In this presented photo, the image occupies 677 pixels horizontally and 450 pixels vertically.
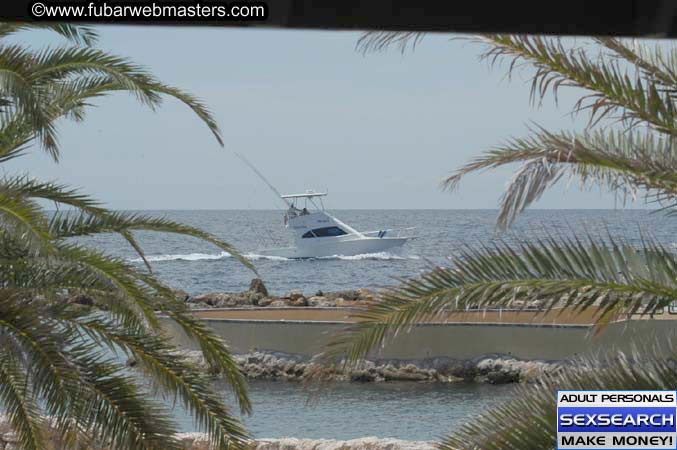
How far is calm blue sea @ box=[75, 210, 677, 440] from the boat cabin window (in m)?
1.92

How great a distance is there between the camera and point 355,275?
49031 millimetres

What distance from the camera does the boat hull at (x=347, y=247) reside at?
168ft

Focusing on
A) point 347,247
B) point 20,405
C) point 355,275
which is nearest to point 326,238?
point 347,247

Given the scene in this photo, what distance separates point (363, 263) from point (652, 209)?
4950cm

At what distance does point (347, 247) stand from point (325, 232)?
1910 millimetres

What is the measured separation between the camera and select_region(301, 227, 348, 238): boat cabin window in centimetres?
5116

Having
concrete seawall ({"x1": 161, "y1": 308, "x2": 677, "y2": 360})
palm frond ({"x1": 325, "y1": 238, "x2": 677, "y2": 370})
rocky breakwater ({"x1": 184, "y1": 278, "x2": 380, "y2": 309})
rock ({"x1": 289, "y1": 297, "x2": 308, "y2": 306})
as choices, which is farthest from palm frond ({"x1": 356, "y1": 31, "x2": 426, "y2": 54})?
rock ({"x1": 289, "y1": 297, "x2": 308, "y2": 306})

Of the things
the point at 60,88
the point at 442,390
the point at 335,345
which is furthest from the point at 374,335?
the point at 442,390

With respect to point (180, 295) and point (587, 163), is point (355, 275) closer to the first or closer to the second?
point (180, 295)

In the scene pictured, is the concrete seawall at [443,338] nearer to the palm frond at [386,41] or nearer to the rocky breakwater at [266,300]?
the rocky breakwater at [266,300]

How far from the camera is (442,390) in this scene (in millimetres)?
16500

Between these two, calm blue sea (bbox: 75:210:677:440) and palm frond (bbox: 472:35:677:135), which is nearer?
palm frond (bbox: 472:35:677:135)

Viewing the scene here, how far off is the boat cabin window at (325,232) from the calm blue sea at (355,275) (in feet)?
6.30

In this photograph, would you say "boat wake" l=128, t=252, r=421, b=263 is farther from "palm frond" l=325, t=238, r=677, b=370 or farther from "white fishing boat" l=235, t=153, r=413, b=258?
"palm frond" l=325, t=238, r=677, b=370
